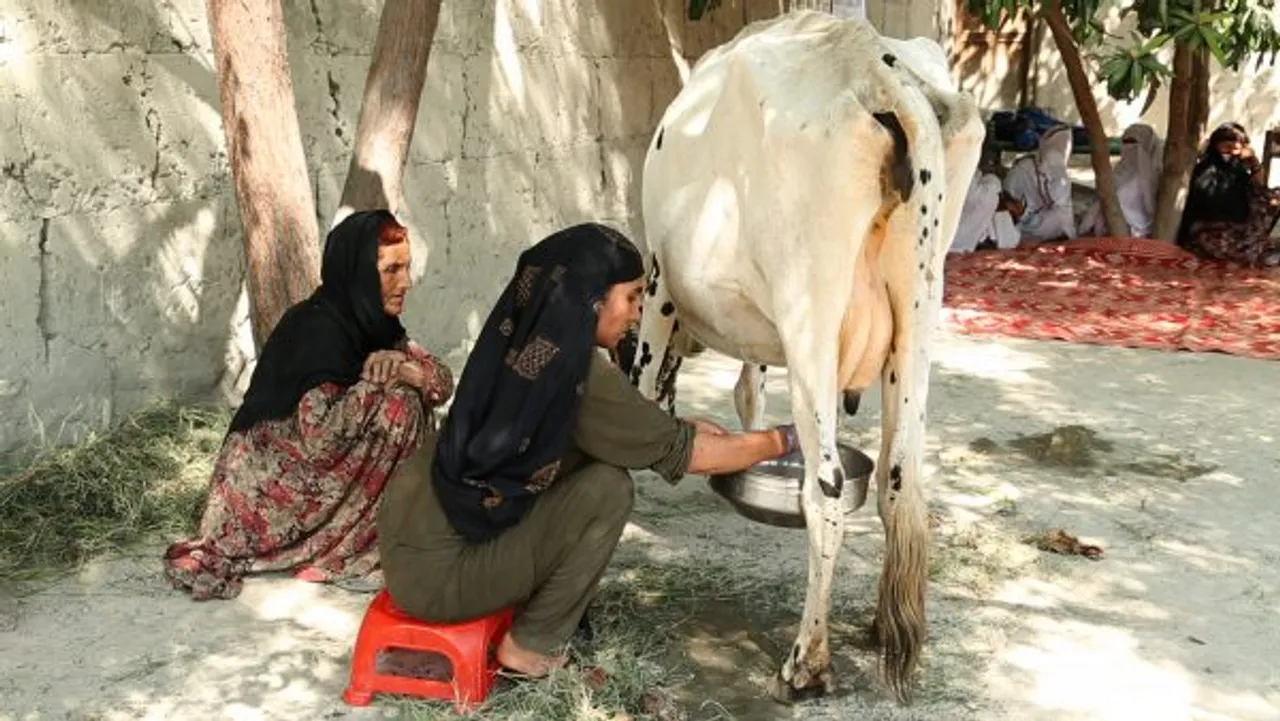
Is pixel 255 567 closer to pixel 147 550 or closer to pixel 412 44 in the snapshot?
pixel 147 550

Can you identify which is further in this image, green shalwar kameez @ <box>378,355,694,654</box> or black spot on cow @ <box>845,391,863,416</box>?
black spot on cow @ <box>845,391,863,416</box>

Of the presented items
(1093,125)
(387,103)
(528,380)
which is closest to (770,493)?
(528,380)

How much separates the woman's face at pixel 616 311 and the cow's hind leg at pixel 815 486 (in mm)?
378

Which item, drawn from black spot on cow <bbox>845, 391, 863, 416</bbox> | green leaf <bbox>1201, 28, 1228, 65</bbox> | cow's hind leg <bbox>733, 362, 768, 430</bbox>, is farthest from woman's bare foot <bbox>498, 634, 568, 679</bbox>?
green leaf <bbox>1201, 28, 1228, 65</bbox>

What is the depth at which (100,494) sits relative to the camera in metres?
4.21

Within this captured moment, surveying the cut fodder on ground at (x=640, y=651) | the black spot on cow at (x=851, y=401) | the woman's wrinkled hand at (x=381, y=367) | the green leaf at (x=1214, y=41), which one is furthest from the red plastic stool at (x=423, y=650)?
the green leaf at (x=1214, y=41)

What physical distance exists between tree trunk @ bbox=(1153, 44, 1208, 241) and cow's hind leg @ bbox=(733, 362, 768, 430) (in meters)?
6.04

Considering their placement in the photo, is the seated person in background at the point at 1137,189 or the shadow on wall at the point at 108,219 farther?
the seated person in background at the point at 1137,189

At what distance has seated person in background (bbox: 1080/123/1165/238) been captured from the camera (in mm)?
9938

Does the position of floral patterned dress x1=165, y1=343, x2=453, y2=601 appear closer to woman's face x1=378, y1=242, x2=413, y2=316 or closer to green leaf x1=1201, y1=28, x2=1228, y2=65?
woman's face x1=378, y1=242, x2=413, y2=316

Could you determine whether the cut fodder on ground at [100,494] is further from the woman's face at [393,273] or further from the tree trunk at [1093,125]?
the tree trunk at [1093,125]

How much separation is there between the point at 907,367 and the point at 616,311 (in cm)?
77

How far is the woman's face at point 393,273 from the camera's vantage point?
11.9 ft

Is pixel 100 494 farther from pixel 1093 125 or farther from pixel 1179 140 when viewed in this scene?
pixel 1179 140
